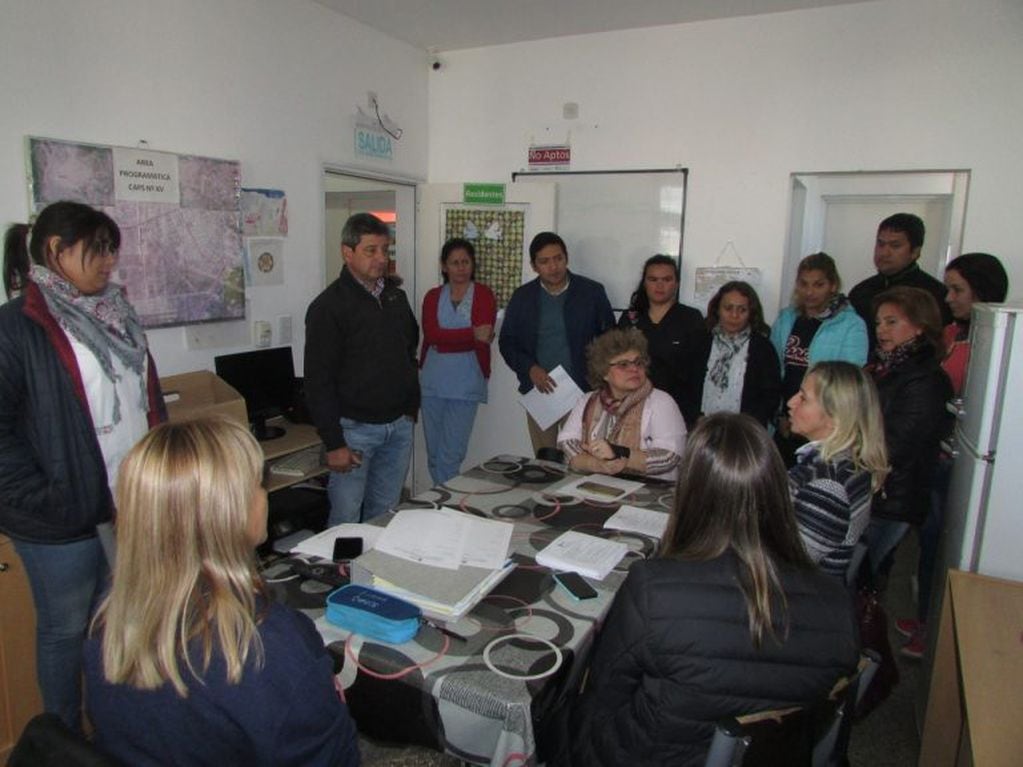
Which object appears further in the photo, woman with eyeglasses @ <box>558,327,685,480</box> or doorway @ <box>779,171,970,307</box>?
doorway @ <box>779,171,970,307</box>

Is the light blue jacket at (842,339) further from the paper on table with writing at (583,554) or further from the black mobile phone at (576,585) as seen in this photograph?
the black mobile phone at (576,585)

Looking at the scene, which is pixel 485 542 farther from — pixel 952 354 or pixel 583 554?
pixel 952 354

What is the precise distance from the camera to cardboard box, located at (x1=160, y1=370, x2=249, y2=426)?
2707mm

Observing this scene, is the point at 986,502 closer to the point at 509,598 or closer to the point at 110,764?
the point at 509,598

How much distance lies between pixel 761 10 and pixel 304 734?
3.71 metres

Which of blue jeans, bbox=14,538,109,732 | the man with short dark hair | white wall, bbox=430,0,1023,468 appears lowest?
blue jeans, bbox=14,538,109,732

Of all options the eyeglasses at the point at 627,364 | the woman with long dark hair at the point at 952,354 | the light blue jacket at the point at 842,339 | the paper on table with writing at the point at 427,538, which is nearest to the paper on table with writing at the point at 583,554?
the paper on table with writing at the point at 427,538

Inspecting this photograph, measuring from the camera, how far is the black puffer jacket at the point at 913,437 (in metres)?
2.35

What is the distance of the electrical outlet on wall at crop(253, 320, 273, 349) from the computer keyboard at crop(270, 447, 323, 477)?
0.59m

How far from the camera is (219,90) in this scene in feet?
10.0

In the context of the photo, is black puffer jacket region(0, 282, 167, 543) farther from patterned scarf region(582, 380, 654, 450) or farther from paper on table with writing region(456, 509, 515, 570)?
patterned scarf region(582, 380, 654, 450)

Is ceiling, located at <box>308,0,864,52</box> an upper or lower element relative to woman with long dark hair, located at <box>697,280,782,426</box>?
upper

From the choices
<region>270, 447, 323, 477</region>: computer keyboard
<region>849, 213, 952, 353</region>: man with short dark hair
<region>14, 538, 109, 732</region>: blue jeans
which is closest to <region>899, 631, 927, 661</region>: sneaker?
<region>849, 213, 952, 353</region>: man with short dark hair

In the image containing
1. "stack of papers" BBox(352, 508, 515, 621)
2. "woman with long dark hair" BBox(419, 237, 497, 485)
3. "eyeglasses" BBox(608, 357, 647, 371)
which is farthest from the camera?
"woman with long dark hair" BBox(419, 237, 497, 485)
